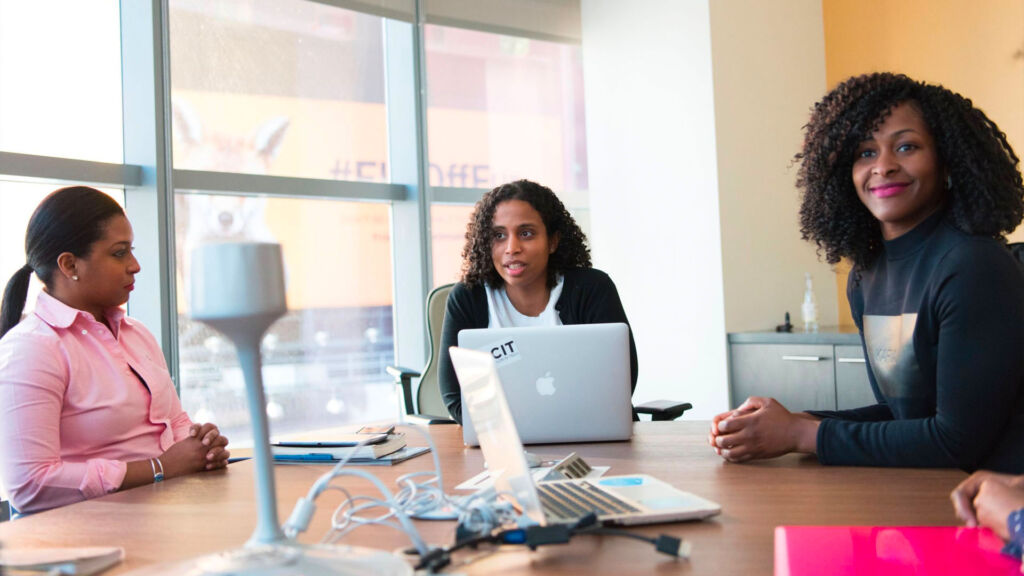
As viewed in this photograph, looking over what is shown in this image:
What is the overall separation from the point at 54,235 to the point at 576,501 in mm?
1392

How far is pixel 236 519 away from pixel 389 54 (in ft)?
11.4

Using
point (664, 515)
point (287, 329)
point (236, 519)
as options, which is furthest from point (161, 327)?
point (664, 515)

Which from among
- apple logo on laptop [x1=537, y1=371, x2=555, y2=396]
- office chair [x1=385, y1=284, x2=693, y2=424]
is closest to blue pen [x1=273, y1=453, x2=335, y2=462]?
apple logo on laptop [x1=537, y1=371, x2=555, y2=396]

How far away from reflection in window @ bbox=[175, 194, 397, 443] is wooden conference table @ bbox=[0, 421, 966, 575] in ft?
6.56

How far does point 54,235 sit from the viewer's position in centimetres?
200

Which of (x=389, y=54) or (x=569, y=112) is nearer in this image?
(x=389, y=54)

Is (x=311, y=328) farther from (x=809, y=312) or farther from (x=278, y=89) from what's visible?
(x=809, y=312)

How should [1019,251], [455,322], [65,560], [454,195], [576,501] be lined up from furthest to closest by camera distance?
[454,195], [455,322], [1019,251], [576,501], [65,560]

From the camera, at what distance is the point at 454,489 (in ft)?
5.04

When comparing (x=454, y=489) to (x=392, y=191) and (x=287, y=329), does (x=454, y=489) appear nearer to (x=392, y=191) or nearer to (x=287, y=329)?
(x=287, y=329)

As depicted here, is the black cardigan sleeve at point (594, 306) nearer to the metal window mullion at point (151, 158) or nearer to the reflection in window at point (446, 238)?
the metal window mullion at point (151, 158)

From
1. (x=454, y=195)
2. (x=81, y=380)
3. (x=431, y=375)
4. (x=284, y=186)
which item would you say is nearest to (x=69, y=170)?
(x=284, y=186)

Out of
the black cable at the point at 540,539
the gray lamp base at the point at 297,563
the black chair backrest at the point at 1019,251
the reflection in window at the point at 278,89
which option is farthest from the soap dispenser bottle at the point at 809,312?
the gray lamp base at the point at 297,563

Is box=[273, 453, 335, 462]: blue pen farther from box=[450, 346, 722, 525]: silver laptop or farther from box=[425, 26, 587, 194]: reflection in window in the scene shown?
box=[425, 26, 587, 194]: reflection in window
